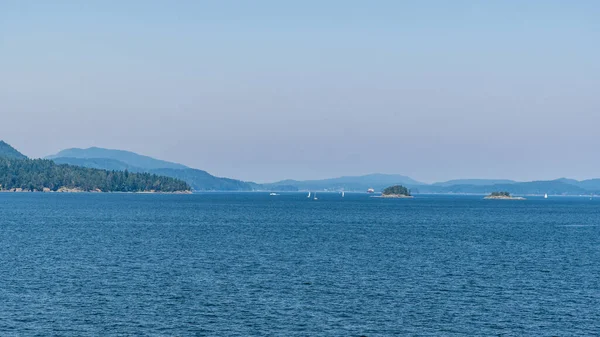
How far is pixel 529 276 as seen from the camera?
265 feet

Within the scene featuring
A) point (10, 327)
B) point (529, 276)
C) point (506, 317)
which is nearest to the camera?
point (10, 327)

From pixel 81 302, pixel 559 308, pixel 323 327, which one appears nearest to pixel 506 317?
pixel 559 308

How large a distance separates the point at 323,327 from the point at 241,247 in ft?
190

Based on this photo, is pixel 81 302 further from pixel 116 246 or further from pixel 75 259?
pixel 116 246

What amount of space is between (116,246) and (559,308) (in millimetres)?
69751

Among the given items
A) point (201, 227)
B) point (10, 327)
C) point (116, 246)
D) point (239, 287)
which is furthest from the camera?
point (201, 227)

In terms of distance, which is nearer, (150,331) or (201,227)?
(150,331)

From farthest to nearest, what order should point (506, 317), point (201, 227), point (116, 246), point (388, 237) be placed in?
point (201, 227) < point (388, 237) < point (116, 246) < point (506, 317)

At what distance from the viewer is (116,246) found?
11012cm

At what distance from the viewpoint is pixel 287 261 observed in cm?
9262

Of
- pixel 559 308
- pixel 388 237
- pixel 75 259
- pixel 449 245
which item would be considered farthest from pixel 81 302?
pixel 388 237

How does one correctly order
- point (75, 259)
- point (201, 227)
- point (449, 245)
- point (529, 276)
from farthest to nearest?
point (201, 227) < point (449, 245) < point (75, 259) < point (529, 276)

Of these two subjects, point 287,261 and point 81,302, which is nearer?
point 81,302

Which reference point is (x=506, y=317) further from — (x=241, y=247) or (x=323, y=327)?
(x=241, y=247)
